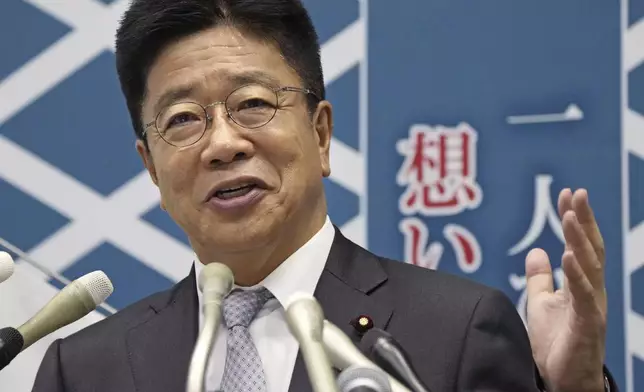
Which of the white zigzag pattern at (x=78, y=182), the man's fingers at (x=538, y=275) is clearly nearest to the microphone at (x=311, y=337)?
the man's fingers at (x=538, y=275)

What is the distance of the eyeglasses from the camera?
5.39ft

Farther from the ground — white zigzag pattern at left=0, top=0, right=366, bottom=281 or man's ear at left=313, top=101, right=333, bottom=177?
man's ear at left=313, top=101, right=333, bottom=177

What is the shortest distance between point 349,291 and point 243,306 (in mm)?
197

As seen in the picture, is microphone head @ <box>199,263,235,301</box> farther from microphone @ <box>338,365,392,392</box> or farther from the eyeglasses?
the eyeglasses

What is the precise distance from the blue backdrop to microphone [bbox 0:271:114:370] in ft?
3.64

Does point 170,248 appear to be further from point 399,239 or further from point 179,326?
point 179,326

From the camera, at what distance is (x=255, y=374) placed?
5.11 ft

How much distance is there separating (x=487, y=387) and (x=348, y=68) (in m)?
1.23

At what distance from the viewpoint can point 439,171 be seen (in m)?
2.45

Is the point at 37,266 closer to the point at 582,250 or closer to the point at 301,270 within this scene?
the point at 301,270

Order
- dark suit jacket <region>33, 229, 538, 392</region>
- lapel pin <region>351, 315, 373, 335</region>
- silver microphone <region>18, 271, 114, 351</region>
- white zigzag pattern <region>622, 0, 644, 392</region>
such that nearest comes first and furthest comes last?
silver microphone <region>18, 271, 114, 351</region>, lapel pin <region>351, 315, 373, 335</region>, dark suit jacket <region>33, 229, 538, 392</region>, white zigzag pattern <region>622, 0, 644, 392</region>

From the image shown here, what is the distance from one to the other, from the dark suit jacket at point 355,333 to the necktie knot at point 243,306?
0.35 feet

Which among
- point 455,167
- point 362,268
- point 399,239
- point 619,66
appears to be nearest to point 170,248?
point 399,239

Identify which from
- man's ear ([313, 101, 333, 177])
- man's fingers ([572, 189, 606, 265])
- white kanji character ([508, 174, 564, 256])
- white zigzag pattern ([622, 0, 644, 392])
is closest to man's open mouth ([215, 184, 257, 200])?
man's ear ([313, 101, 333, 177])
